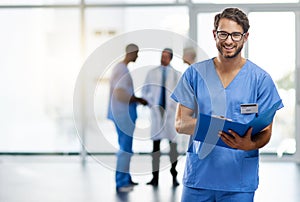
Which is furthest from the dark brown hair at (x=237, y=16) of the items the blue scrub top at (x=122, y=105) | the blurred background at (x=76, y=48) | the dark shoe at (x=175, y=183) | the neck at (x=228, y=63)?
the blurred background at (x=76, y=48)

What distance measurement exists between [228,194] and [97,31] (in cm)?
604

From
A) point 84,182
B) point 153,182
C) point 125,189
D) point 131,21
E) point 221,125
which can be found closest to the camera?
point 221,125

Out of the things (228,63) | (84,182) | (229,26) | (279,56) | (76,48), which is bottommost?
(84,182)

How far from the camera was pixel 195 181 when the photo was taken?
83.8 inches

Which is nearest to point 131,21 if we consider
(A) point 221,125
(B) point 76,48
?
(B) point 76,48

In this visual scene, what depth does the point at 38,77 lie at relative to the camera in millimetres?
A: 8086

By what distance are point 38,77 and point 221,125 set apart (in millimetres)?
6319

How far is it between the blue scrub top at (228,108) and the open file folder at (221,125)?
0.07 m

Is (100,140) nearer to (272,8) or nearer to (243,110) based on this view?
(243,110)

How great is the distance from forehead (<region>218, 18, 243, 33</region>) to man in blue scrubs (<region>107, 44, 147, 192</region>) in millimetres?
1533

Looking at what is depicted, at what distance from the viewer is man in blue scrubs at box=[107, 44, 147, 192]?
382cm

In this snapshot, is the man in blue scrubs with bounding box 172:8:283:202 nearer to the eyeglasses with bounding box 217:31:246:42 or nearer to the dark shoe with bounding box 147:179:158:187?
the eyeglasses with bounding box 217:31:246:42

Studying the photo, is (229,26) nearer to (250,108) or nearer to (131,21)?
(250,108)

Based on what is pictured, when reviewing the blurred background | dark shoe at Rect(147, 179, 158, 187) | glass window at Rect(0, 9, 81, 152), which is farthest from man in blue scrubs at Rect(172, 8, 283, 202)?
glass window at Rect(0, 9, 81, 152)
